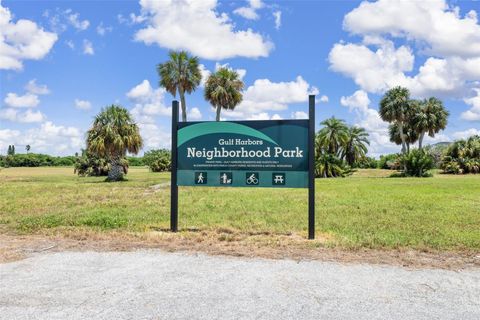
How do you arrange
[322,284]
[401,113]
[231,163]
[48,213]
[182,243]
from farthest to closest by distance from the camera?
[401,113] < [48,213] < [231,163] < [182,243] < [322,284]

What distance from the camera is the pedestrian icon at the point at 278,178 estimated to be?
7840 millimetres

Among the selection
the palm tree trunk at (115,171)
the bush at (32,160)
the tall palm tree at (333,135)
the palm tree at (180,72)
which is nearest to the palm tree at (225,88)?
the palm tree at (180,72)

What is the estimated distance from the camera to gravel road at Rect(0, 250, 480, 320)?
3883 mm

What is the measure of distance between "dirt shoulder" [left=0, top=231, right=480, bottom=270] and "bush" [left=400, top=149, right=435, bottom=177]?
34.1 m

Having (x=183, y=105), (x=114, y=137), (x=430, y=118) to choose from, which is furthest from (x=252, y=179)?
(x=430, y=118)

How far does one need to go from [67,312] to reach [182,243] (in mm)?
3152

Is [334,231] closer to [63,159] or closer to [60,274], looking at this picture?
[60,274]

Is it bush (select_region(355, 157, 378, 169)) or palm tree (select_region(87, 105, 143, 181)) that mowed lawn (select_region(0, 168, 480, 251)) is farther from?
bush (select_region(355, 157, 378, 169))

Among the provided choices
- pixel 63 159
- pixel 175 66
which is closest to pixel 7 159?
pixel 63 159

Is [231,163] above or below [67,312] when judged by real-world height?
above

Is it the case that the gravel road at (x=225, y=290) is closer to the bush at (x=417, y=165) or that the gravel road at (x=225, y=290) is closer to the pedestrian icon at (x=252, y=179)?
the pedestrian icon at (x=252, y=179)

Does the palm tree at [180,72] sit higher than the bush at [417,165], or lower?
higher

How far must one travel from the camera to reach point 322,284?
4.68 meters

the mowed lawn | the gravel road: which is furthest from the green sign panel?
the gravel road
